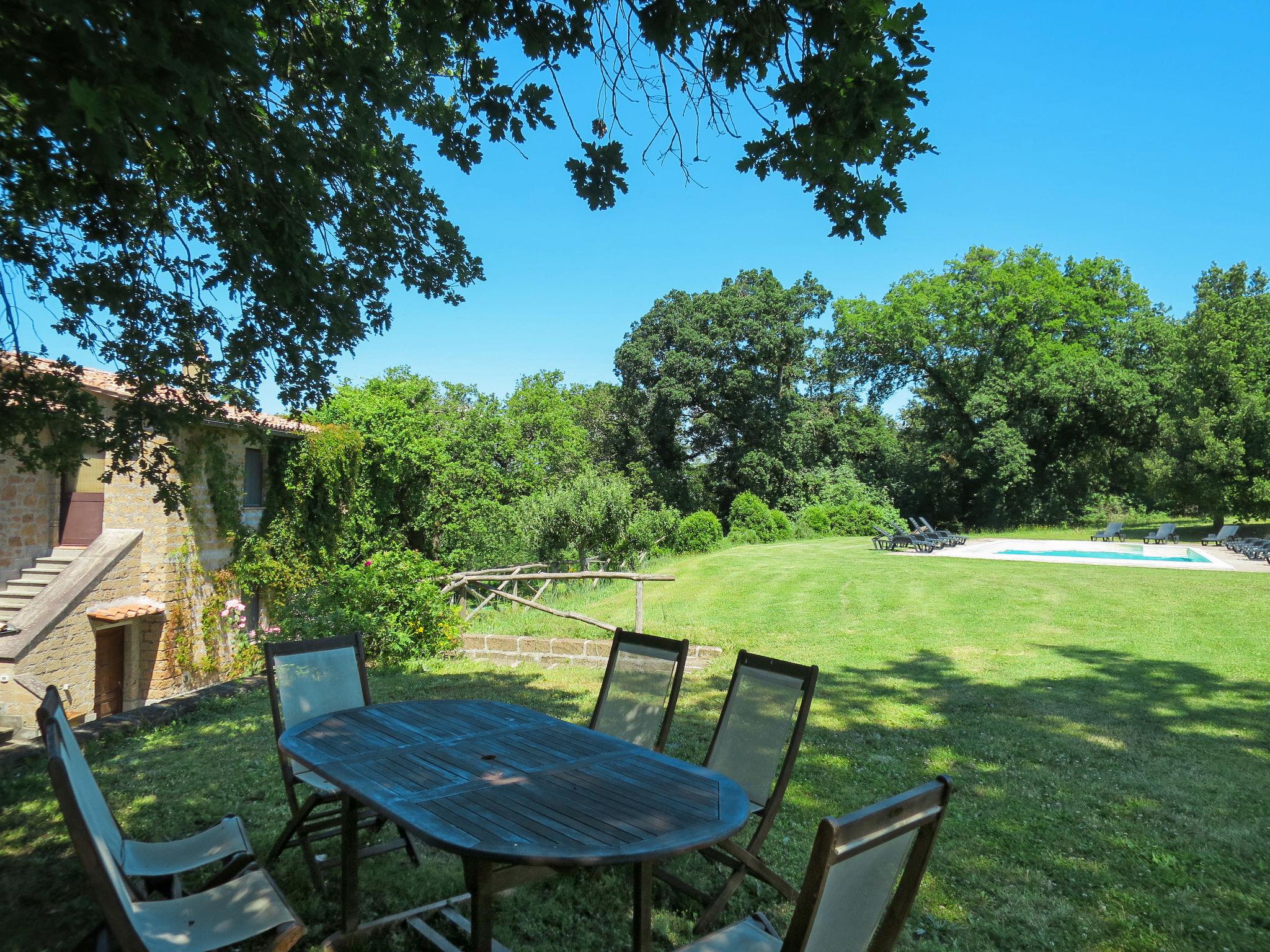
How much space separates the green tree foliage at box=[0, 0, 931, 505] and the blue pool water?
1909cm

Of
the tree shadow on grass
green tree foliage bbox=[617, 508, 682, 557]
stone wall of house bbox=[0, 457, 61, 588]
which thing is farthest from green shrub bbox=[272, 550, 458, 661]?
green tree foliage bbox=[617, 508, 682, 557]

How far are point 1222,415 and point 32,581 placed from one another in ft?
109

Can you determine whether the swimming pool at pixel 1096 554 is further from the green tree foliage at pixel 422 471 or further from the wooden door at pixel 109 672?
the wooden door at pixel 109 672

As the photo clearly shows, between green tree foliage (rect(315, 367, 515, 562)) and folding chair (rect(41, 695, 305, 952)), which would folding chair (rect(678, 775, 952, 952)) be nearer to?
folding chair (rect(41, 695, 305, 952))

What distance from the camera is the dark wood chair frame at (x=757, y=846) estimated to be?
2.94 m

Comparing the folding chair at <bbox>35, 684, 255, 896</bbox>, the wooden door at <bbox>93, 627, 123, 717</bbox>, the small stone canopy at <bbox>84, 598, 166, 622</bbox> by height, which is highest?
the folding chair at <bbox>35, 684, 255, 896</bbox>

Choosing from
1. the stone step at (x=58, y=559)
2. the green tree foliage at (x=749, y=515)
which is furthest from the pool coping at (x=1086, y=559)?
the stone step at (x=58, y=559)

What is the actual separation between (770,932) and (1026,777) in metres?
2.92

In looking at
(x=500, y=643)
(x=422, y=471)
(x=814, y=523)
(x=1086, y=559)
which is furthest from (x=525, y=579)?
(x=814, y=523)

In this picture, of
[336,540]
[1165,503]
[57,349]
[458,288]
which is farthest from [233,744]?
[1165,503]

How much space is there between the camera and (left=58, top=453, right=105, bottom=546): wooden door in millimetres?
13469

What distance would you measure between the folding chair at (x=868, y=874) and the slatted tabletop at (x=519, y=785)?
1.62 feet

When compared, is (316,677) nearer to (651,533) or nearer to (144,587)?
(144,587)

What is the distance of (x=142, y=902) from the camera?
2484 mm
